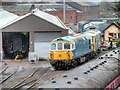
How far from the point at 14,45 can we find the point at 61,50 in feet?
41.3

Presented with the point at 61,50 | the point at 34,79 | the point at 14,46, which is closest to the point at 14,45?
the point at 14,46

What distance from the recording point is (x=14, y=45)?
35.8 metres

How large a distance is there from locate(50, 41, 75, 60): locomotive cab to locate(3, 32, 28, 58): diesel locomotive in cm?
1141

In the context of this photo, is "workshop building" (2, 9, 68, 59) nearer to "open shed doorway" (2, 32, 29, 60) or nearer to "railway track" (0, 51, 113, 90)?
"open shed doorway" (2, 32, 29, 60)

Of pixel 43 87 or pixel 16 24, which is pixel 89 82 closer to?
pixel 43 87

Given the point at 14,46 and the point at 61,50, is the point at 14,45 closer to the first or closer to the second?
the point at 14,46

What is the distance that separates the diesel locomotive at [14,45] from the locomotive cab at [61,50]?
37.4 feet

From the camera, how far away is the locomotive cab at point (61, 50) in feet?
80.7

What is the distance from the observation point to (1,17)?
40.6 m

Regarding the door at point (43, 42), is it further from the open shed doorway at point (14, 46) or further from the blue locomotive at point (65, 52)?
the blue locomotive at point (65, 52)

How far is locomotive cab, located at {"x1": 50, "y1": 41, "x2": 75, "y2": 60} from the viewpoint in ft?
80.7

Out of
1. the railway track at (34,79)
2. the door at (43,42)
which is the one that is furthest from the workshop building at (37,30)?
the railway track at (34,79)

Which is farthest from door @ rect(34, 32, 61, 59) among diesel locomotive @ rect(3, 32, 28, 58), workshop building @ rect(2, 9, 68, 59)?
diesel locomotive @ rect(3, 32, 28, 58)

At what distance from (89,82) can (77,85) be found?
3.53ft
